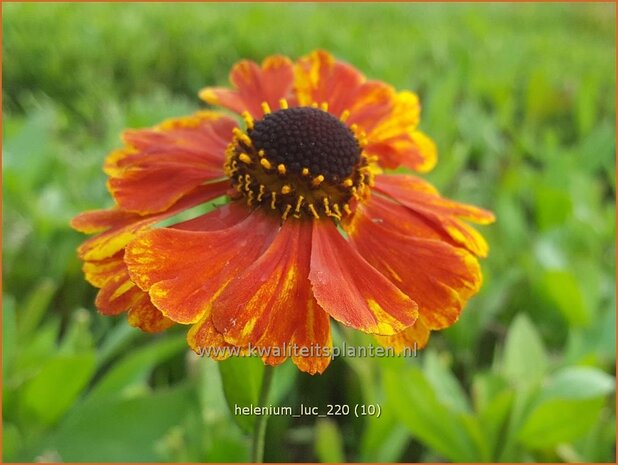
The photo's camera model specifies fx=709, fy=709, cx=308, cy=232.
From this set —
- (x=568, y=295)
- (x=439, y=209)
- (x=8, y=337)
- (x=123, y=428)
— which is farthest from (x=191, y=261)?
(x=568, y=295)

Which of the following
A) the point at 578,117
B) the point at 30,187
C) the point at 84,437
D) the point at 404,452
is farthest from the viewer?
the point at 578,117

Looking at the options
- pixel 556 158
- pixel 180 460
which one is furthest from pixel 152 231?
pixel 556 158

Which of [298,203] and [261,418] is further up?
[298,203]

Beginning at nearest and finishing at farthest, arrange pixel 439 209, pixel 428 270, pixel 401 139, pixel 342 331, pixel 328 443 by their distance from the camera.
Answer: pixel 428 270
pixel 439 209
pixel 401 139
pixel 328 443
pixel 342 331

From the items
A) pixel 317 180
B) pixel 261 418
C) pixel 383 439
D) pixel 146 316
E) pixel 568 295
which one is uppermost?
pixel 317 180

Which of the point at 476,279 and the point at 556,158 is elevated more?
the point at 476,279

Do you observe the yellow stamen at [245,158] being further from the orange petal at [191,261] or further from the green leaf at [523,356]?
the green leaf at [523,356]

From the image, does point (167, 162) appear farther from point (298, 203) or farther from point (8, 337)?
point (8, 337)

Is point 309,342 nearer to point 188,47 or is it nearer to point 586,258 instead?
point 586,258
